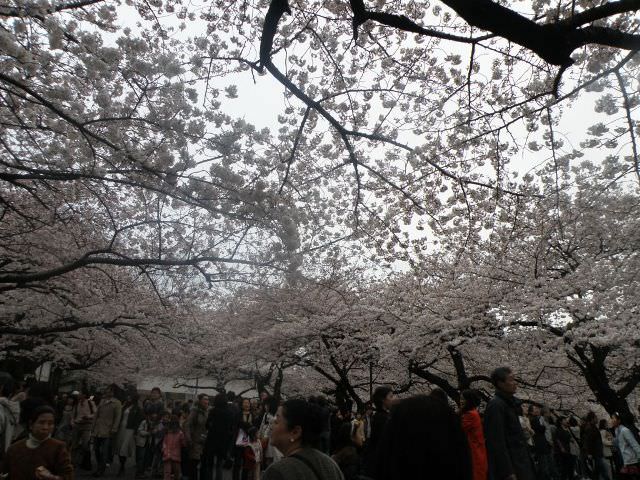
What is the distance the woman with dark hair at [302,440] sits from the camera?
2.21 meters

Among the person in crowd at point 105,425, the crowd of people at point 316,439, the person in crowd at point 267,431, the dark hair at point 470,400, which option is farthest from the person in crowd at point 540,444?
the person in crowd at point 105,425

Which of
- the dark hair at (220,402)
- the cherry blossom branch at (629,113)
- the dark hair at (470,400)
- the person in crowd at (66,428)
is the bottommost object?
the person in crowd at (66,428)

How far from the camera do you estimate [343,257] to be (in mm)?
14453

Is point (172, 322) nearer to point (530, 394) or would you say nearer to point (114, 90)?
point (114, 90)

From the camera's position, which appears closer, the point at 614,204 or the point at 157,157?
the point at 157,157

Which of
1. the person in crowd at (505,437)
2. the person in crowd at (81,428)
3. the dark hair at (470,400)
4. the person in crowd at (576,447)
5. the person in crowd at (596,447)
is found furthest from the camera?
the person in crowd at (576,447)

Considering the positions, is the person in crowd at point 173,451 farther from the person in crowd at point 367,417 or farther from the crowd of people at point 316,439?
the person in crowd at point 367,417

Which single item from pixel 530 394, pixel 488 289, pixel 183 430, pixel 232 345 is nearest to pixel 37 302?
pixel 232 345

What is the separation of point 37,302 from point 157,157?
1038 centimetres

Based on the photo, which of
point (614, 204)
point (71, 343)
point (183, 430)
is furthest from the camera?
point (71, 343)

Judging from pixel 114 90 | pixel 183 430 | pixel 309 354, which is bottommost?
pixel 183 430

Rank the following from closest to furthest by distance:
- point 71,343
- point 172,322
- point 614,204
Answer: point 614,204 < point 172,322 < point 71,343

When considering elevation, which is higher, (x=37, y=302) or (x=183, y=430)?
(x=37, y=302)

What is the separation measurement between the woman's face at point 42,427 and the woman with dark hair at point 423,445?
2.91 meters
